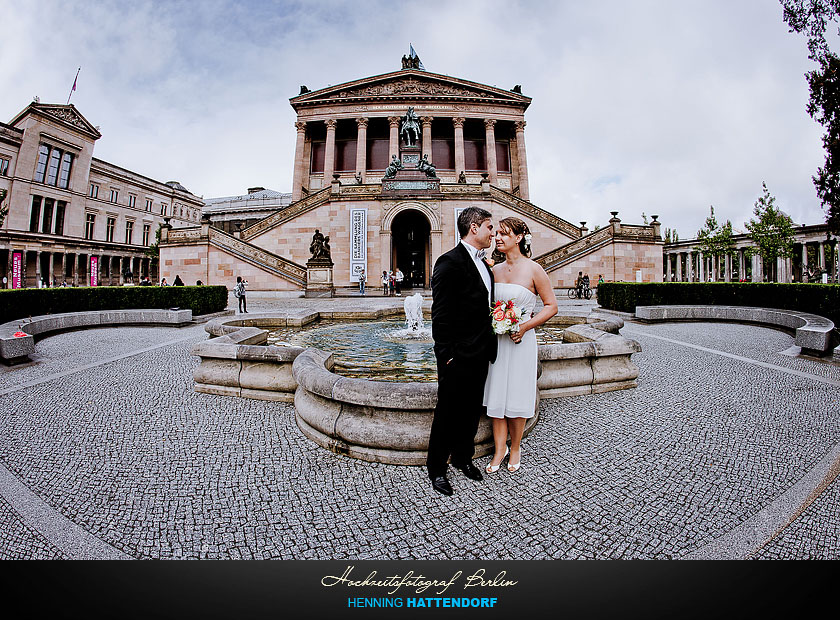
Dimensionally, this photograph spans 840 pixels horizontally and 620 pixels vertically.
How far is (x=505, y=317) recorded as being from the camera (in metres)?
2.92

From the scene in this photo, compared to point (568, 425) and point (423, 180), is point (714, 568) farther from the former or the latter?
point (423, 180)

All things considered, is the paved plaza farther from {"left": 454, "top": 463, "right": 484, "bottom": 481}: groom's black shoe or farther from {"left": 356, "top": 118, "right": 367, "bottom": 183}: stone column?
{"left": 356, "top": 118, "right": 367, "bottom": 183}: stone column

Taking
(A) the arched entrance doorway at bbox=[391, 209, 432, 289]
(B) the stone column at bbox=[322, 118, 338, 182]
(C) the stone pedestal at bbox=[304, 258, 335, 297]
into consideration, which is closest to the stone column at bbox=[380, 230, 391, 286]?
(C) the stone pedestal at bbox=[304, 258, 335, 297]

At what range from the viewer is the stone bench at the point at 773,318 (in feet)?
24.5

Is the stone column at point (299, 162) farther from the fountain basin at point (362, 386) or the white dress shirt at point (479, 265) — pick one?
the white dress shirt at point (479, 265)

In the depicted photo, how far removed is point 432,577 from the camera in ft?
7.06

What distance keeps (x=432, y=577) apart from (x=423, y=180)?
97.3 ft

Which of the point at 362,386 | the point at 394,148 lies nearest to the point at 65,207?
the point at 394,148

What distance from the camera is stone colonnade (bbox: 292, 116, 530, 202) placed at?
43438 millimetres

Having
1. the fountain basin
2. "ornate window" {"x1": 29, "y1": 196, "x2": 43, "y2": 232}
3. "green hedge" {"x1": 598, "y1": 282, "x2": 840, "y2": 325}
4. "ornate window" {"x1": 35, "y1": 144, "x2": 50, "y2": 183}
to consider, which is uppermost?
"ornate window" {"x1": 35, "y1": 144, "x2": 50, "y2": 183}

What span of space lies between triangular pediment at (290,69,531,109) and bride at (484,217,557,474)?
47.0 m

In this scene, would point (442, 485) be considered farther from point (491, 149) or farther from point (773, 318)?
point (491, 149)

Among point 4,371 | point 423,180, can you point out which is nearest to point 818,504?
point 4,371

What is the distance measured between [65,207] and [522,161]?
53.9 m
